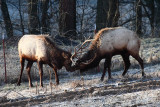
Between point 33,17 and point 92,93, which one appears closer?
point 92,93

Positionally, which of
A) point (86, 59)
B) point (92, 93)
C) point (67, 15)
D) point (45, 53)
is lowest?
point (92, 93)

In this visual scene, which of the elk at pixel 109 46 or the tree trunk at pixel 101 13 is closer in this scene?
the elk at pixel 109 46

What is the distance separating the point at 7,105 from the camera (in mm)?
8188

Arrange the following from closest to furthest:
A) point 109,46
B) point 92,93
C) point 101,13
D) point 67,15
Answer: point 92,93 < point 109,46 < point 67,15 < point 101,13

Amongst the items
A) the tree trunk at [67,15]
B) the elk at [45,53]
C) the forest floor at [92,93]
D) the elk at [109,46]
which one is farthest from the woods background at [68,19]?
the forest floor at [92,93]

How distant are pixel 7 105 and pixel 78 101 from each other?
1.72 m

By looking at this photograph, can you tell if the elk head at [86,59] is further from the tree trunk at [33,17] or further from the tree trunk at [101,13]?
the tree trunk at [101,13]

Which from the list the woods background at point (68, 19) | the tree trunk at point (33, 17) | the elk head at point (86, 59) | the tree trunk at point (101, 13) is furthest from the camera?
the tree trunk at point (101, 13)

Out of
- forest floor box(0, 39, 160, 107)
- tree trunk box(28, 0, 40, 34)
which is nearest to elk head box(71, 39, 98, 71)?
forest floor box(0, 39, 160, 107)

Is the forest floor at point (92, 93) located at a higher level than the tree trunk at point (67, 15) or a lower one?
lower

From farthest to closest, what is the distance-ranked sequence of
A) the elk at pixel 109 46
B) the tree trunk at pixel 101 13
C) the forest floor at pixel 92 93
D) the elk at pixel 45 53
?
1. the tree trunk at pixel 101 13
2. the elk at pixel 109 46
3. the elk at pixel 45 53
4. the forest floor at pixel 92 93

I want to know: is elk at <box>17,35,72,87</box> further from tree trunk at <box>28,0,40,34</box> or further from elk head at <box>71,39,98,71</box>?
tree trunk at <box>28,0,40,34</box>

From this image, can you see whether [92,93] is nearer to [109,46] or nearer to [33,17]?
[109,46]

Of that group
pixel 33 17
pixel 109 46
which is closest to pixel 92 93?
pixel 109 46
